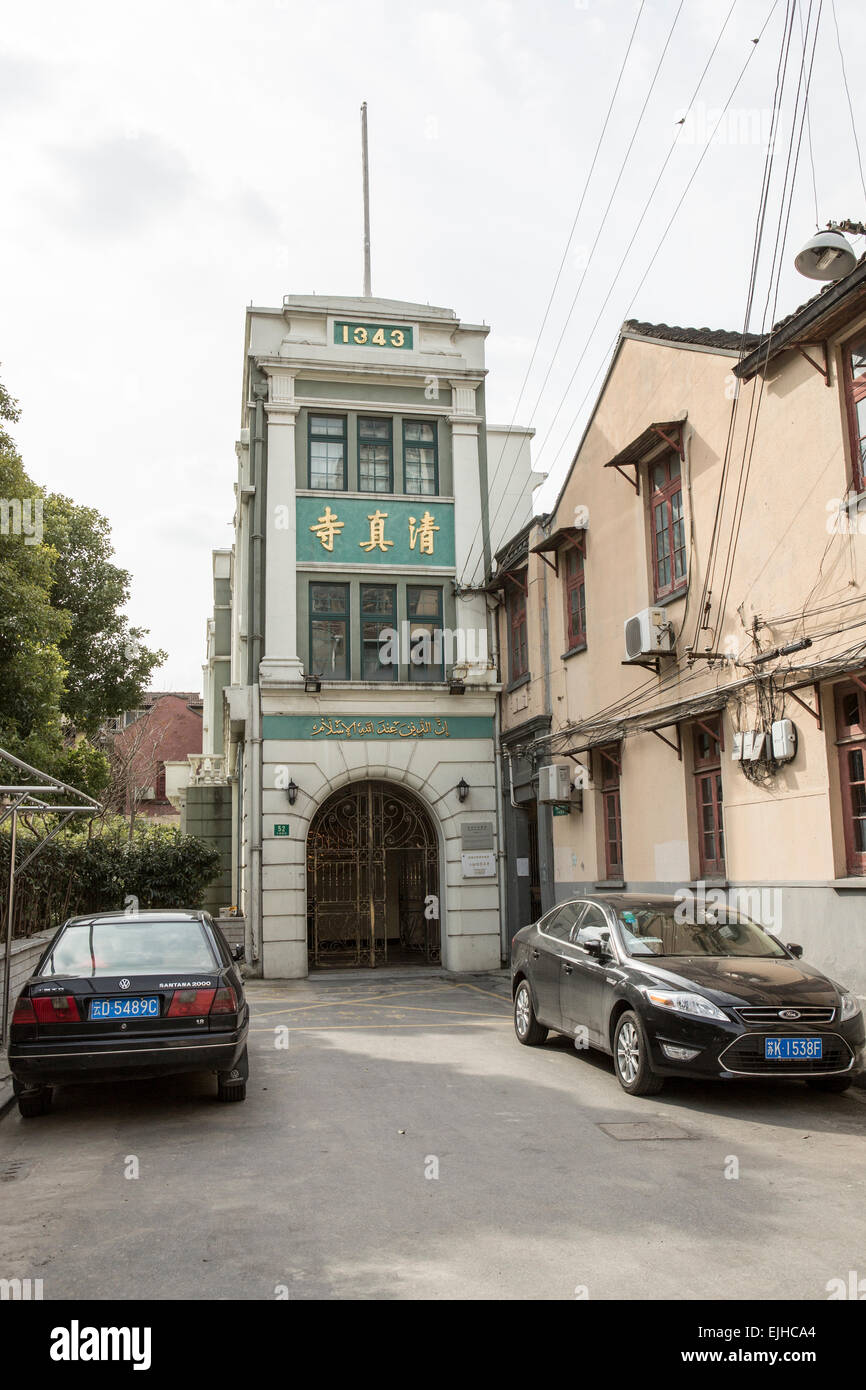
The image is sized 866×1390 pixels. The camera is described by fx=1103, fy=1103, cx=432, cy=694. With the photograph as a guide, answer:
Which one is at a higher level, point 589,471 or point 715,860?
point 589,471

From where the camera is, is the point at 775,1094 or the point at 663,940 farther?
the point at 663,940

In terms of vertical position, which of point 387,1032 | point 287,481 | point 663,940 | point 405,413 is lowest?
point 387,1032

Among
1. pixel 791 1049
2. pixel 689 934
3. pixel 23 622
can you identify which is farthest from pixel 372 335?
pixel 791 1049

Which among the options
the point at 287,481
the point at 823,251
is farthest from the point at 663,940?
the point at 287,481

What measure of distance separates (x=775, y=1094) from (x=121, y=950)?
513cm

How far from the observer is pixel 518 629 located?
19.7 meters

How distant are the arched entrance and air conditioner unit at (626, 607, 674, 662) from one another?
26.1ft

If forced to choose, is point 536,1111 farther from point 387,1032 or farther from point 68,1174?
point 387,1032

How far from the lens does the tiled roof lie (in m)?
11.9

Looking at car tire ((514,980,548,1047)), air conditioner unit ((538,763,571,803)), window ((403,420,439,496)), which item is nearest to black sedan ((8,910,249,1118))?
A: car tire ((514,980,548,1047))

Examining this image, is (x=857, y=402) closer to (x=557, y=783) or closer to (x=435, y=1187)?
(x=435, y=1187)

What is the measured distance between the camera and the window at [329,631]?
65.0 ft

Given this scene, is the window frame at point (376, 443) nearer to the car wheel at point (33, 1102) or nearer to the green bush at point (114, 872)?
the green bush at point (114, 872)

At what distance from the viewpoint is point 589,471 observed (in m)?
16.2
